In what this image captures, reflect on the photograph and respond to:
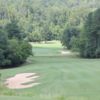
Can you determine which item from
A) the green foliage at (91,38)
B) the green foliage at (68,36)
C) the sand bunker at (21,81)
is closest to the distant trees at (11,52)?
the green foliage at (91,38)

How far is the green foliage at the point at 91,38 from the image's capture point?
7069 cm

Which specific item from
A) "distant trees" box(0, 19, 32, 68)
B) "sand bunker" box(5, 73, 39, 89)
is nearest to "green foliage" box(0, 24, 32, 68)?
"distant trees" box(0, 19, 32, 68)

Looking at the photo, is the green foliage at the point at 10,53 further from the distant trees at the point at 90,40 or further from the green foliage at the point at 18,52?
the distant trees at the point at 90,40

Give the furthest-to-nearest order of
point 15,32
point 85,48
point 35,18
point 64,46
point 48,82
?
1. point 35,18
2. point 64,46
3. point 15,32
4. point 85,48
5. point 48,82

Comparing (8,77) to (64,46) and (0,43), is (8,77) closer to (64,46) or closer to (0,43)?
(0,43)

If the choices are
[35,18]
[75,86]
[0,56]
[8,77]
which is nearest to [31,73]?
[8,77]

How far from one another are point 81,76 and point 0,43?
88.0ft

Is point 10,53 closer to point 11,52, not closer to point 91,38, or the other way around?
point 11,52

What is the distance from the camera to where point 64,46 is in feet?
364

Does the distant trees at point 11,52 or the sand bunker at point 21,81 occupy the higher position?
the distant trees at point 11,52

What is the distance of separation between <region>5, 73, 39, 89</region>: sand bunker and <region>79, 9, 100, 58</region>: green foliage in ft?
114

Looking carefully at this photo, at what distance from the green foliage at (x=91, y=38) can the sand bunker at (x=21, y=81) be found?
34875 mm

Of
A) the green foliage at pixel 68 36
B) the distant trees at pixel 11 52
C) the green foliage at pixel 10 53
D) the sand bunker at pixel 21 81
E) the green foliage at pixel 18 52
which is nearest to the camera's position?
the sand bunker at pixel 21 81

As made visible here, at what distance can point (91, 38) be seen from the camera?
73000 mm
